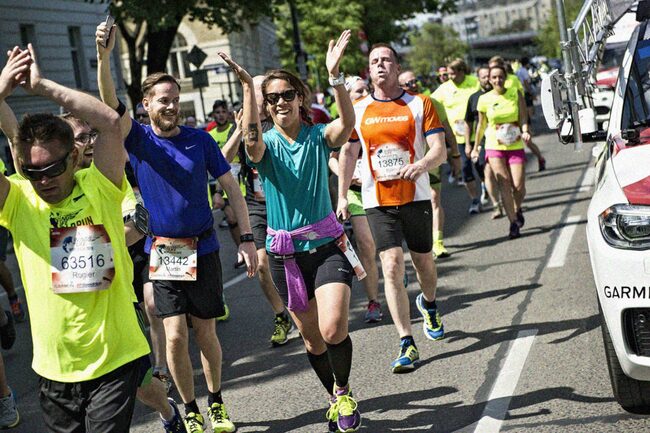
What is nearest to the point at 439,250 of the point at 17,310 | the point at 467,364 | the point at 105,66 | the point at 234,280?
the point at 234,280

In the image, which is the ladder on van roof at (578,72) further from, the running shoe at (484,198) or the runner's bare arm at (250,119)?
the running shoe at (484,198)

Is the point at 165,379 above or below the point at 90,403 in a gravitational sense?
below

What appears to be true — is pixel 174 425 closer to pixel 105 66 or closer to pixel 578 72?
pixel 105 66

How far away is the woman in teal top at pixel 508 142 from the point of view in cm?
1185

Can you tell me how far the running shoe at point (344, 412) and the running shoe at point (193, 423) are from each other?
70cm

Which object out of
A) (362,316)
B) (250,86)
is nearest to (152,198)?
(250,86)

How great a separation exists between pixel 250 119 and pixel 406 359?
6.64ft

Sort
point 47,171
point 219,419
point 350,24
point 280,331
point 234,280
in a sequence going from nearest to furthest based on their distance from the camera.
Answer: point 47,171 → point 219,419 → point 280,331 → point 234,280 → point 350,24

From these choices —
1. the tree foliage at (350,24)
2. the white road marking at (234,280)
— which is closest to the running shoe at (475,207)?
the white road marking at (234,280)

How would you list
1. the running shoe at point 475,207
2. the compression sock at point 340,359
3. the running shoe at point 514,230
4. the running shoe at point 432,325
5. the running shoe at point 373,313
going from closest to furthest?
1. the compression sock at point 340,359
2. the running shoe at point 432,325
3. the running shoe at point 373,313
4. the running shoe at point 514,230
5. the running shoe at point 475,207

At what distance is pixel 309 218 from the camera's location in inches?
225

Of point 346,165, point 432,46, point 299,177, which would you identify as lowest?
point 346,165

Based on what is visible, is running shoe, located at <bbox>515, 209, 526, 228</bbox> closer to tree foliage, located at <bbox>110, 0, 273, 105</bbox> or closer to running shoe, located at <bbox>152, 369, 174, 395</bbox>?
running shoe, located at <bbox>152, 369, 174, 395</bbox>

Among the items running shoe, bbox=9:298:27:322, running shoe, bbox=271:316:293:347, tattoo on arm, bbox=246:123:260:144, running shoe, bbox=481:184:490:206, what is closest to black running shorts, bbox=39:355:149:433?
tattoo on arm, bbox=246:123:260:144
